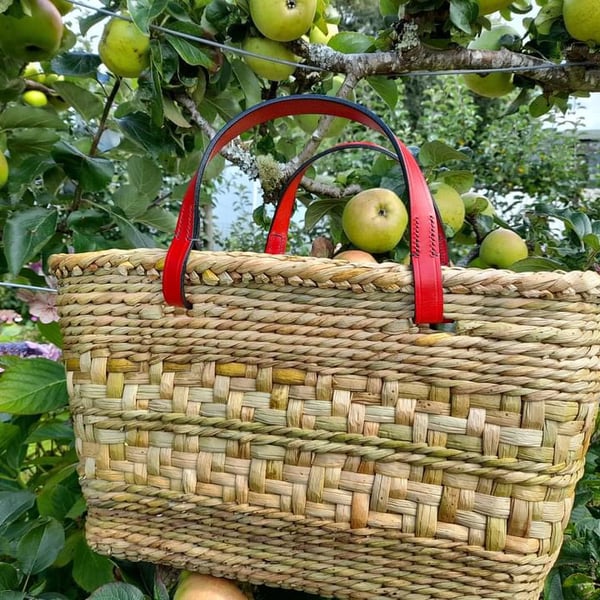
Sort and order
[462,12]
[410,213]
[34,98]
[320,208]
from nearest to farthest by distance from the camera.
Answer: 1. [410,213]
2. [462,12]
3. [320,208]
4. [34,98]

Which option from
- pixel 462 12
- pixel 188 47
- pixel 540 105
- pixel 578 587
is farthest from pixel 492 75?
pixel 578 587

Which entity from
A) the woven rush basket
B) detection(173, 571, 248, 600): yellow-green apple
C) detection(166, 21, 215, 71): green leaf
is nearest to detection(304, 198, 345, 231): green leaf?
detection(166, 21, 215, 71): green leaf

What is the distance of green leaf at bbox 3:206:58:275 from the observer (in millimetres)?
711

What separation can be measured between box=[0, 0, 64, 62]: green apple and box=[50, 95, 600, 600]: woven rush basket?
41 cm

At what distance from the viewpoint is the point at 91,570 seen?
2.32 feet

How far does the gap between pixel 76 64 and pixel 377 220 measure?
19.8 inches

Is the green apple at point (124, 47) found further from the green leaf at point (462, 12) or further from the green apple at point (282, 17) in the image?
the green leaf at point (462, 12)

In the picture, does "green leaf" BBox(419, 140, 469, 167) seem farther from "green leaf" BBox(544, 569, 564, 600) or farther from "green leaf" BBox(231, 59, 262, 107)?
"green leaf" BBox(544, 569, 564, 600)

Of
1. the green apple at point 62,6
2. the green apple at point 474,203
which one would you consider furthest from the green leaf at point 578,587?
the green apple at point 62,6

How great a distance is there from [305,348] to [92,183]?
478 mm

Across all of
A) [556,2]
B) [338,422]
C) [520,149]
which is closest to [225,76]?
[556,2]

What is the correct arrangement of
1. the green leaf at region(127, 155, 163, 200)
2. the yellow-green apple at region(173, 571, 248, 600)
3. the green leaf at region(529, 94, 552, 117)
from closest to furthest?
the yellow-green apple at region(173, 571, 248, 600) < the green leaf at region(529, 94, 552, 117) < the green leaf at region(127, 155, 163, 200)

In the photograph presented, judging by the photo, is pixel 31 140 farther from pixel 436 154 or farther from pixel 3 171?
pixel 436 154

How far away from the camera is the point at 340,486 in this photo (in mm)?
467
